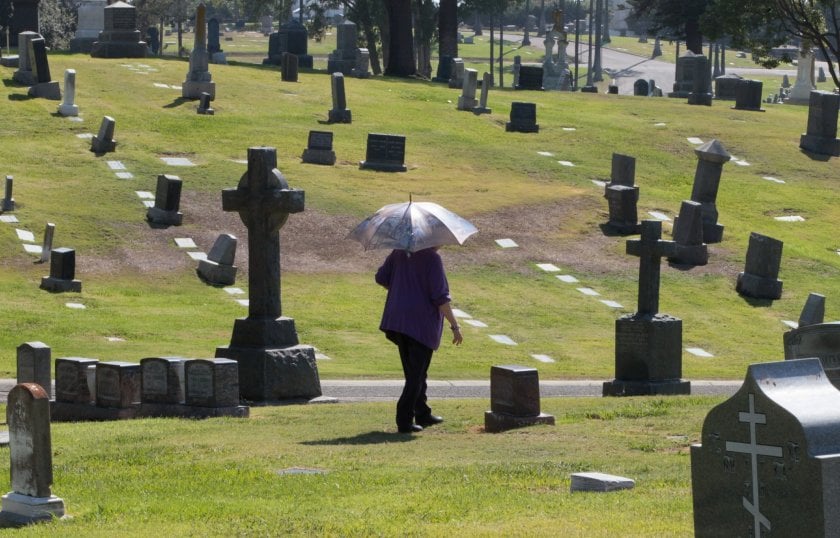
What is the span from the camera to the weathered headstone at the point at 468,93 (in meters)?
47.8

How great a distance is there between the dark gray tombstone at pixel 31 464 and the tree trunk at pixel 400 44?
5076 cm

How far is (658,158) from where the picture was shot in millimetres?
42344

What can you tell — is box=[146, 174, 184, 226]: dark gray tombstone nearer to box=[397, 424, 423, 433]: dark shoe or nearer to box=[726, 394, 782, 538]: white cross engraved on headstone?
box=[397, 424, 423, 433]: dark shoe

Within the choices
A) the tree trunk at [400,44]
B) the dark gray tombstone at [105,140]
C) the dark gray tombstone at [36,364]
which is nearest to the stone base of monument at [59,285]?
the dark gray tombstone at [36,364]

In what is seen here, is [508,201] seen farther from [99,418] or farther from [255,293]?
[99,418]

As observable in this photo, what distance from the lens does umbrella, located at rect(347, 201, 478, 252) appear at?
13.2 metres

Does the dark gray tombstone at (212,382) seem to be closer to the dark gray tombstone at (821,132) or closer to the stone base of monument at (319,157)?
the stone base of monument at (319,157)

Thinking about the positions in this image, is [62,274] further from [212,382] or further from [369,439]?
[369,439]

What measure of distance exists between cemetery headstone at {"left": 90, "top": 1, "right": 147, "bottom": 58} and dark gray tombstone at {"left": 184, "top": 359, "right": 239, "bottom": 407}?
119 feet

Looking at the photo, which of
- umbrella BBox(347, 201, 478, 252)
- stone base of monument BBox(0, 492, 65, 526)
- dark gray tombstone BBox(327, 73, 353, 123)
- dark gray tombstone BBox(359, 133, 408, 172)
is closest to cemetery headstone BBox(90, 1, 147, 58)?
dark gray tombstone BBox(327, 73, 353, 123)

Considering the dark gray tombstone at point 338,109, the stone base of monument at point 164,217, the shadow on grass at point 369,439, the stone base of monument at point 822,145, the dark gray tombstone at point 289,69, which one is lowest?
the stone base of monument at point 164,217

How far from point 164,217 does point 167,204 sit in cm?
27

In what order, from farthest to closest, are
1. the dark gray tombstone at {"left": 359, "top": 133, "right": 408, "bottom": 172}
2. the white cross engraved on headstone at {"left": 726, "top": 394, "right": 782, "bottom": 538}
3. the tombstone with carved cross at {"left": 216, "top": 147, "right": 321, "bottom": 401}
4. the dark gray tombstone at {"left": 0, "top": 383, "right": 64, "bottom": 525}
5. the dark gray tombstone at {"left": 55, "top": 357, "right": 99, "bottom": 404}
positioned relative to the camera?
1. the dark gray tombstone at {"left": 359, "top": 133, "right": 408, "bottom": 172}
2. the tombstone with carved cross at {"left": 216, "top": 147, "right": 321, "bottom": 401}
3. the dark gray tombstone at {"left": 55, "top": 357, "right": 99, "bottom": 404}
4. the dark gray tombstone at {"left": 0, "top": 383, "right": 64, "bottom": 525}
5. the white cross engraved on headstone at {"left": 726, "top": 394, "right": 782, "bottom": 538}

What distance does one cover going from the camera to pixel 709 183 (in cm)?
3362
